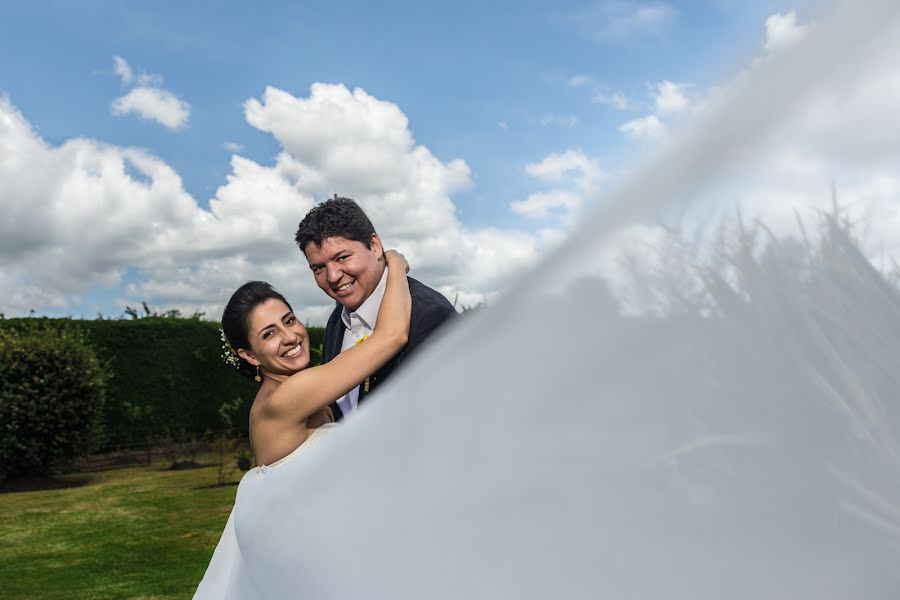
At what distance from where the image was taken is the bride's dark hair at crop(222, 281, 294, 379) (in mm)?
2992

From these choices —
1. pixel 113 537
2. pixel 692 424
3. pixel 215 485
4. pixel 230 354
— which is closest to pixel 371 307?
pixel 230 354

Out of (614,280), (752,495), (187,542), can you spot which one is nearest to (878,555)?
(752,495)

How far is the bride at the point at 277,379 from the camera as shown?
2.40m

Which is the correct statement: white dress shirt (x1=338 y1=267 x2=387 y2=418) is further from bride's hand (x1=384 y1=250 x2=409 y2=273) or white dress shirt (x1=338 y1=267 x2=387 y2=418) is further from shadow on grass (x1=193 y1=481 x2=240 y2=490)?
shadow on grass (x1=193 y1=481 x2=240 y2=490)

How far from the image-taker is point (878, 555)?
4.19 ft

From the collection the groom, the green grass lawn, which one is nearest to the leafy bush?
the green grass lawn

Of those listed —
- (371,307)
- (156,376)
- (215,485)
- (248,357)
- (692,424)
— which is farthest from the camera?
(156,376)

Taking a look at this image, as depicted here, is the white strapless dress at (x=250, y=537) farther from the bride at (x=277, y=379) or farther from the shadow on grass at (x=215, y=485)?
the shadow on grass at (x=215, y=485)

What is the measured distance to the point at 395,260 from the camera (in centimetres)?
291

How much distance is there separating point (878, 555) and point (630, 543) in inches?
16.3

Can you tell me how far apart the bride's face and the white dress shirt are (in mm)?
197

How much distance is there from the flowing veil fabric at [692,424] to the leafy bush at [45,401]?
1396 cm

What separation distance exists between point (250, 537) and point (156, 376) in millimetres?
15061

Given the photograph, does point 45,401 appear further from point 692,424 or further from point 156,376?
point 692,424
